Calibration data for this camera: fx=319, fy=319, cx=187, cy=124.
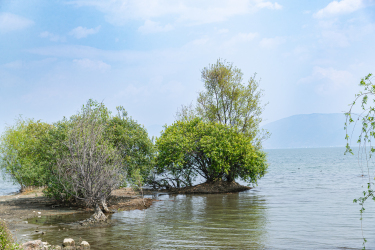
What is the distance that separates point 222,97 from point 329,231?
990 inches

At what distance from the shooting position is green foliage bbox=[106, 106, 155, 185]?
26.7 meters

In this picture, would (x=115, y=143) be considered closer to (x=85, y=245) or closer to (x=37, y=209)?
(x=37, y=209)

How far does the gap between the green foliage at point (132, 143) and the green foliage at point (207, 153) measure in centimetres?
540

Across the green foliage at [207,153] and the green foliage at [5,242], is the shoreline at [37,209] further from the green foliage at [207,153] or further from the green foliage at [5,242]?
the green foliage at [5,242]

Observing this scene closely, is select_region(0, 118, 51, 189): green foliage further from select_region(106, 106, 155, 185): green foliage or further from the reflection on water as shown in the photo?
the reflection on water

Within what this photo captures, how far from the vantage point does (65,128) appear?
25.2 metres

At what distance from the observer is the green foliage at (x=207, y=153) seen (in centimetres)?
3388

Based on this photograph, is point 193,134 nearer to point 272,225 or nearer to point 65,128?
point 65,128

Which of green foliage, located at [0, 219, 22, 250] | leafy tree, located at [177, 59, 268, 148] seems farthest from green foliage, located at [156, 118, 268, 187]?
green foliage, located at [0, 219, 22, 250]

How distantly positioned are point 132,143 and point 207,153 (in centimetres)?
927

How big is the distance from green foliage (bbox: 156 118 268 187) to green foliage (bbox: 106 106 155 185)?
17.7 feet

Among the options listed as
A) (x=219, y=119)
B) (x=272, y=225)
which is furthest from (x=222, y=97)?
(x=272, y=225)

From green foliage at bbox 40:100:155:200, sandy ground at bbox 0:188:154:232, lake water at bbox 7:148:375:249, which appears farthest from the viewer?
green foliage at bbox 40:100:155:200

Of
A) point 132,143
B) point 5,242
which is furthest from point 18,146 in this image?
point 5,242
